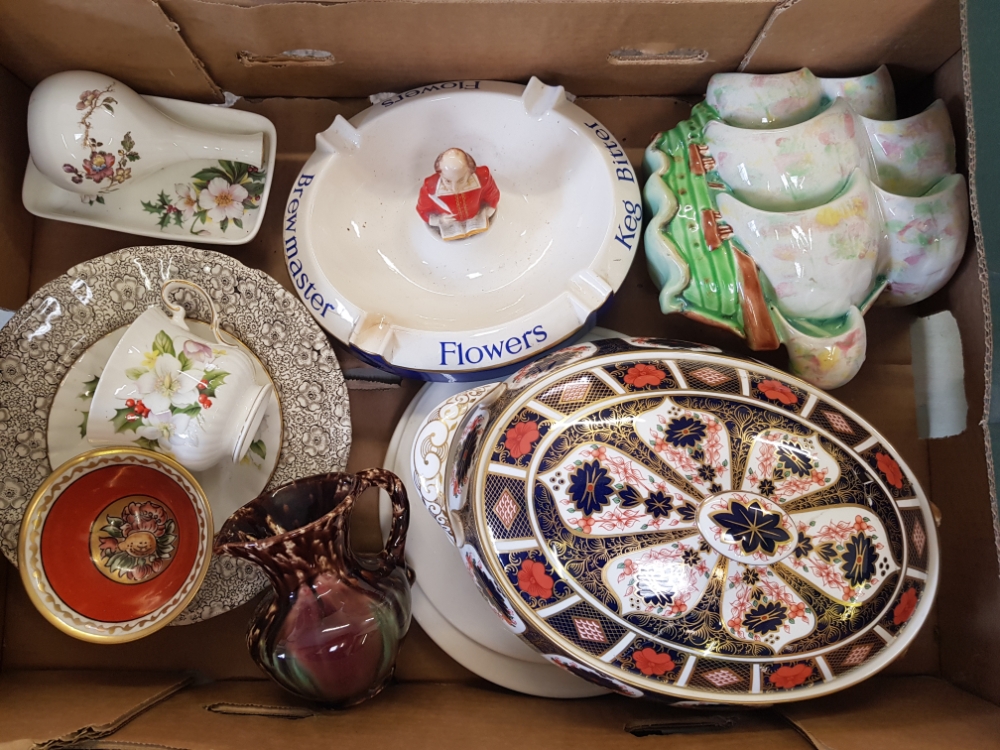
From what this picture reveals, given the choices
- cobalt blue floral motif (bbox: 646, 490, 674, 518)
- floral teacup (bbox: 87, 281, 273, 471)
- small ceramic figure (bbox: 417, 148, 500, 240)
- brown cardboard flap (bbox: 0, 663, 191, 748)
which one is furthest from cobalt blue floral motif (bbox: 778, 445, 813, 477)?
brown cardboard flap (bbox: 0, 663, 191, 748)

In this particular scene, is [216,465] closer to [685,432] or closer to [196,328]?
[196,328]

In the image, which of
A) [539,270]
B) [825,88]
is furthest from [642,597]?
[825,88]

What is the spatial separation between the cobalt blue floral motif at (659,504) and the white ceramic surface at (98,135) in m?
0.82

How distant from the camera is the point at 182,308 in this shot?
97 centimetres

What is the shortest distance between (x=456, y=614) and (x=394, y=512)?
0.26 m

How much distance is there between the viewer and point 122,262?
0.99 metres

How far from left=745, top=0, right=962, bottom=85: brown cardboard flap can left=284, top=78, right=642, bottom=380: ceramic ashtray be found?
253 millimetres

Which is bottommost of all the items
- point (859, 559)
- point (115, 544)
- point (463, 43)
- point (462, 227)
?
point (115, 544)

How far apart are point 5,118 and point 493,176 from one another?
27.9 inches

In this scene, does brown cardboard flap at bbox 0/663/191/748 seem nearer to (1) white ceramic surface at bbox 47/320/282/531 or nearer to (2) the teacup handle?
(1) white ceramic surface at bbox 47/320/282/531

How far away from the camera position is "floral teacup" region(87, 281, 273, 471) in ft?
2.89

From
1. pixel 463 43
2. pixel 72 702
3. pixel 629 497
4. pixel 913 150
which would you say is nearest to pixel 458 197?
pixel 463 43

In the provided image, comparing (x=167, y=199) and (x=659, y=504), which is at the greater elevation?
(x=167, y=199)

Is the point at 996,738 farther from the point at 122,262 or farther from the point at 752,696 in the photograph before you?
the point at 122,262
